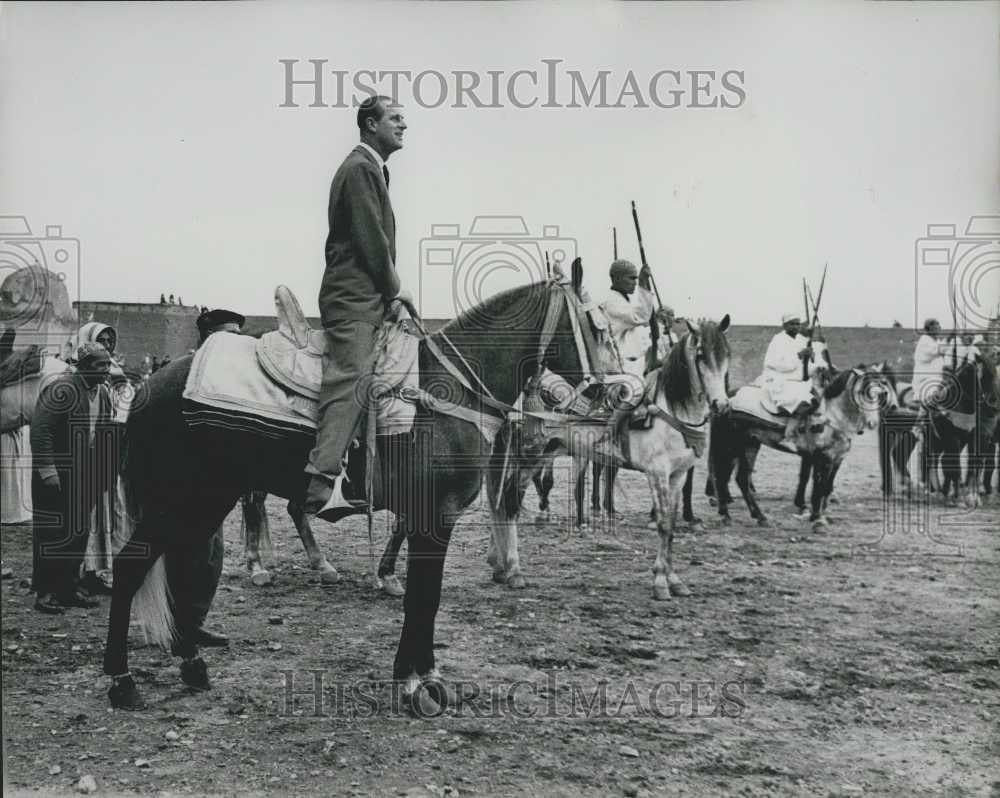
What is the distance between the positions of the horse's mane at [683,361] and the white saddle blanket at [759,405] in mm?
3053

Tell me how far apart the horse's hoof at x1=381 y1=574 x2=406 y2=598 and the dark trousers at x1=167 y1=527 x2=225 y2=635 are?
125cm

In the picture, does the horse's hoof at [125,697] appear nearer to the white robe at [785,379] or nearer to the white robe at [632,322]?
the white robe at [632,322]

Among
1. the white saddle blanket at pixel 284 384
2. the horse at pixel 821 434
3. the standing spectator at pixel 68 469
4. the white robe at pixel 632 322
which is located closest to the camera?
the white saddle blanket at pixel 284 384

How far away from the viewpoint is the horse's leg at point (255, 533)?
20.0 ft

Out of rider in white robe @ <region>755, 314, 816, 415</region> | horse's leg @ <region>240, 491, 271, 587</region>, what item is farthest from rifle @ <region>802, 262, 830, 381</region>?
horse's leg @ <region>240, 491, 271, 587</region>

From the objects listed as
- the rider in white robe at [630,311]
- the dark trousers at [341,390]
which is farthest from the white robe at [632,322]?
the dark trousers at [341,390]

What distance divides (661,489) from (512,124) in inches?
129

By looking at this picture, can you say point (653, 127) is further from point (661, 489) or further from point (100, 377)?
point (100, 377)

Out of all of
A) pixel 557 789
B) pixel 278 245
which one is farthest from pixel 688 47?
pixel 557 789

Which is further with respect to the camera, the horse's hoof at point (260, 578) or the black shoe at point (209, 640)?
the horse's hoof at point (260, 578)

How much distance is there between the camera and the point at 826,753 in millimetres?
4578

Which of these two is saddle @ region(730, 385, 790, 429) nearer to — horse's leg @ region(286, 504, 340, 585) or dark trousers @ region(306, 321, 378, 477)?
horse's leg @ region(286, 504, 340, 585)

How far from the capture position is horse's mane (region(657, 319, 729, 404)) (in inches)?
264

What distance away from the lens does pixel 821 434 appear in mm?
9734
